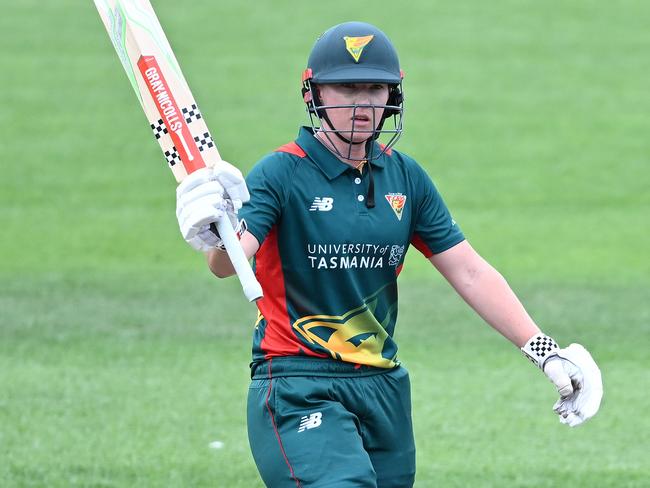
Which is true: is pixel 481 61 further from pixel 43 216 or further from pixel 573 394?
pixel 573 394

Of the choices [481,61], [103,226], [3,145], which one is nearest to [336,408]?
[103,226]

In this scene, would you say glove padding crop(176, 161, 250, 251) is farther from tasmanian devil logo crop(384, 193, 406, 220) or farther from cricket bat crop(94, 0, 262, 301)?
tasmanian devil logo crop(384, 193, 406, 220)

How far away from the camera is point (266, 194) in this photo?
16.1ft

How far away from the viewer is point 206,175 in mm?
4340

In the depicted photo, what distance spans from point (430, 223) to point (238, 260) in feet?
3.61

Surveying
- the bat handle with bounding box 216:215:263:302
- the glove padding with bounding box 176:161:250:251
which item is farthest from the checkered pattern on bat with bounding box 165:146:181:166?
the bat handle with bounding box 216:215:263:302

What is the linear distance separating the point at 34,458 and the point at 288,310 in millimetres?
3312

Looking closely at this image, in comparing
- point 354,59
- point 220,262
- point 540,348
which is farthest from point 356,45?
point 540,348

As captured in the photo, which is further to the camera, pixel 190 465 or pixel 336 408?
pixel 190 465

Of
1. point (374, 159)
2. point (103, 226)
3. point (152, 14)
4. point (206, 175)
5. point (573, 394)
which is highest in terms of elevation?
point (152, 14)

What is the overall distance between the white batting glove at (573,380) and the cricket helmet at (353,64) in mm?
940

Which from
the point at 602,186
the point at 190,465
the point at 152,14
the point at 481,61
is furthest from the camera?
the point at 481,61

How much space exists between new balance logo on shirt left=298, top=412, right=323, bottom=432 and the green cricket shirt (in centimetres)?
22

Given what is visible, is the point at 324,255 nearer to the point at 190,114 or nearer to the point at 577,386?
the point at 190,114
